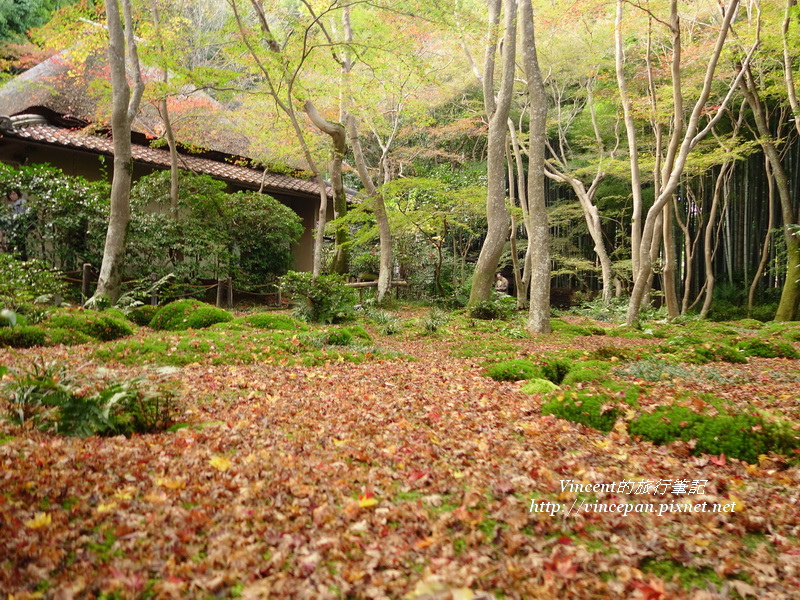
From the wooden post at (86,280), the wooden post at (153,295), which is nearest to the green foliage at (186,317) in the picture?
the wooden post at (86,280)

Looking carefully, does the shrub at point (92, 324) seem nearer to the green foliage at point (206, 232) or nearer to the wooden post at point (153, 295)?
the wooden post at point (153, 295)

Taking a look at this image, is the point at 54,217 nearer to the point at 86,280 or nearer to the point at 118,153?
the point at 86,280

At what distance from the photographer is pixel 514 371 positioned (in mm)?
5438

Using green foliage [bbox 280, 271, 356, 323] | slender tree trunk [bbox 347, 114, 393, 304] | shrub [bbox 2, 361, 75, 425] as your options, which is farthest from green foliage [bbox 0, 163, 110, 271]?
shrub [bbox 2, 361, 75, 425]

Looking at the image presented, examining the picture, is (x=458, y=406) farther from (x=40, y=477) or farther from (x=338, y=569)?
(x=40, y=477)

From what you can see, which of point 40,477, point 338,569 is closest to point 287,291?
point 40,477

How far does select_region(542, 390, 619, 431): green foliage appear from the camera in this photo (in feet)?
12.2

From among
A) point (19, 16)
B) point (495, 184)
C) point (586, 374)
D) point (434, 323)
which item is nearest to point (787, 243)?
point (495, 184)

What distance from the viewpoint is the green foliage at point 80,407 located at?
10.0ft

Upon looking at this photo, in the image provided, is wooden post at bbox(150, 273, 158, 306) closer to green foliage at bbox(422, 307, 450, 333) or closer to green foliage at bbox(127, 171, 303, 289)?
green foliage at bbox(127, 171, 303, 289)

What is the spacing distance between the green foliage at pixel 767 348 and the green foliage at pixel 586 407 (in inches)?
183

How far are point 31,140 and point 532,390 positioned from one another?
12.0m

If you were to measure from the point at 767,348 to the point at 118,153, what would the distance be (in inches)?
437

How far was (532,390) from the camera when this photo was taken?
471 cm
